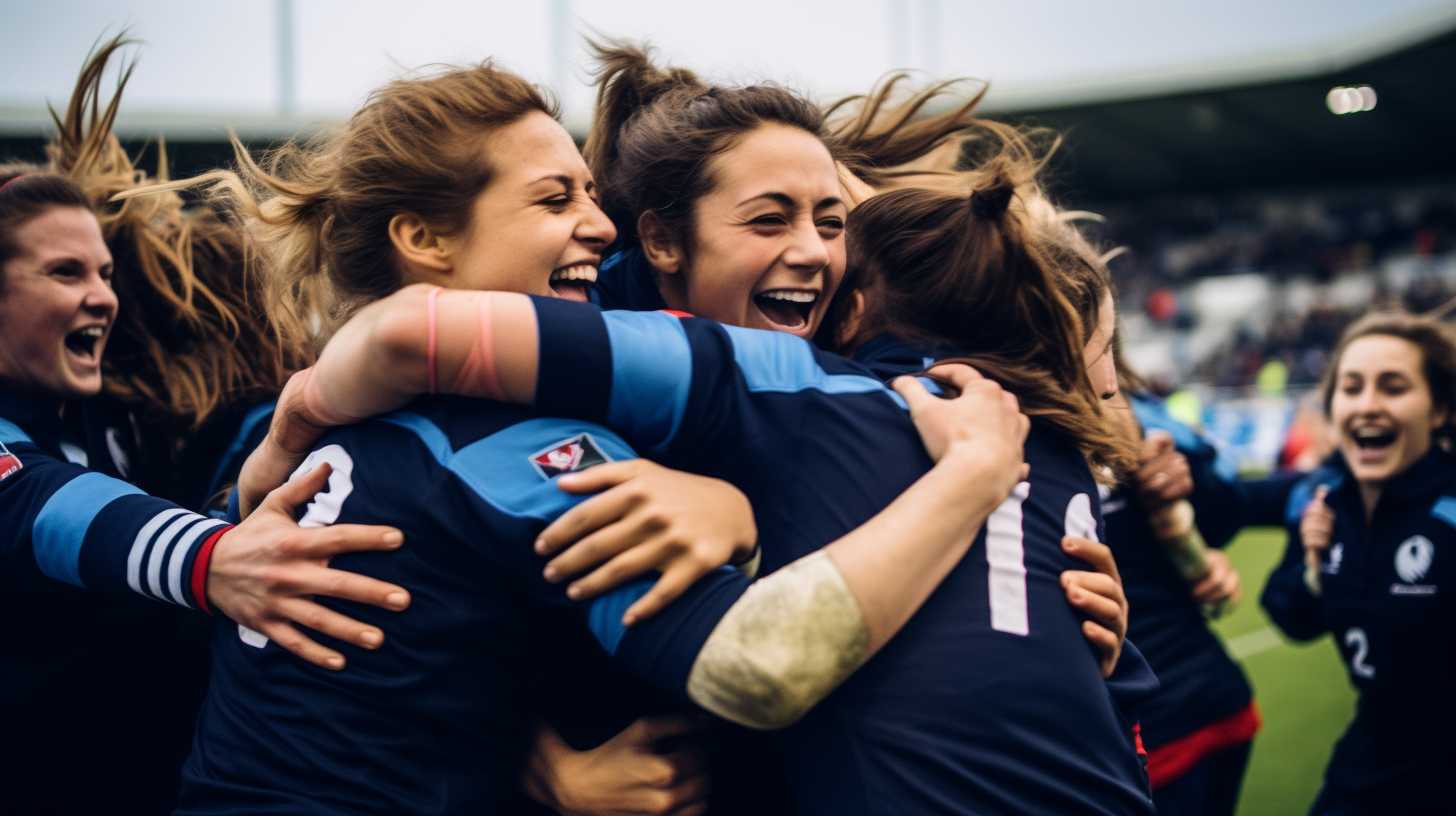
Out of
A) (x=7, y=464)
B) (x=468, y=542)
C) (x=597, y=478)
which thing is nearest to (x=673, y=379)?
(x=597, y=478)

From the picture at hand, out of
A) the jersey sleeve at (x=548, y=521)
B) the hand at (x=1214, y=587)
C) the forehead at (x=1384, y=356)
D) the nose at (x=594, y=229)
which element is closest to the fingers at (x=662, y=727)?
the jersey sleeve at (x=548, y=521)

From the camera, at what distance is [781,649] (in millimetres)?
1582

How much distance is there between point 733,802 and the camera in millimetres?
2168

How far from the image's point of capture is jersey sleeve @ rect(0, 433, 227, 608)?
2.12 metres

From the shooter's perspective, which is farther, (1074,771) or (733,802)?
(733,802)

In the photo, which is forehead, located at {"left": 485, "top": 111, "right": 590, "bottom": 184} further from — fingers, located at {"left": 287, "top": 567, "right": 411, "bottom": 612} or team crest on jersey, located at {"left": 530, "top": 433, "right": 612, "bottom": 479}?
fingers, located at {"left": 287, "top": 567, "right": 411, "bottom": 612}

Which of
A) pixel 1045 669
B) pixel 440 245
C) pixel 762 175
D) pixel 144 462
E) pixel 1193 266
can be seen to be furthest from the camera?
pixel 1193 266

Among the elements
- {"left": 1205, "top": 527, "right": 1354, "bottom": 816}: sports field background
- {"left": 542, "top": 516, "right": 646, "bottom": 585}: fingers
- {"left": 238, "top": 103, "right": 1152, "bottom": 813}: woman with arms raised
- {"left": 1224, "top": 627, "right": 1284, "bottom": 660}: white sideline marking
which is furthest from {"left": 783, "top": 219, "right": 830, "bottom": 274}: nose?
{"left": 1224, "top": 627, "right": 1284, "bottom": 660}: white sideline marking

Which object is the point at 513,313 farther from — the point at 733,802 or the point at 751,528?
the point at 733,802

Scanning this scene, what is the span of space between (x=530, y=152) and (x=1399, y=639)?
11.7 ft

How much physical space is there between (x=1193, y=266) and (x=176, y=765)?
3348cm

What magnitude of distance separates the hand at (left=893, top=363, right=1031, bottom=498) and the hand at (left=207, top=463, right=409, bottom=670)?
87 centimetres

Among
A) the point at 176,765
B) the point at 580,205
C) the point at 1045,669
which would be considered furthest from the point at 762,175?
the point at 176,765

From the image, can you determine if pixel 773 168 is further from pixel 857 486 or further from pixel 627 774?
pixel 627 774
